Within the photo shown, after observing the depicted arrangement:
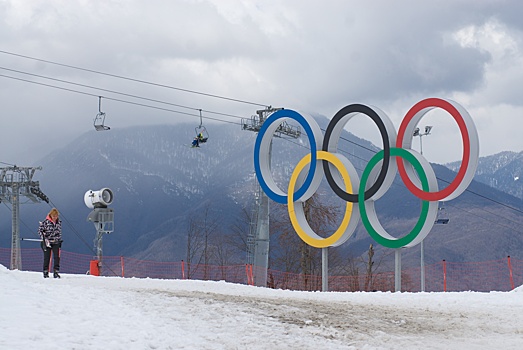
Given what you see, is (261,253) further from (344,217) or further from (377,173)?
(377,173)

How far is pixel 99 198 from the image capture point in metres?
35.5

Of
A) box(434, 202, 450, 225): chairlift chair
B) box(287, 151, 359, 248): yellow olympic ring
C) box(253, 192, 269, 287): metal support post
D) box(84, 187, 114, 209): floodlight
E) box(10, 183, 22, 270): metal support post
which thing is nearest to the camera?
box(287, 151, 359, 248): yellow olympic ring

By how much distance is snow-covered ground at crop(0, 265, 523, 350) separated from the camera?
10945 millimetres

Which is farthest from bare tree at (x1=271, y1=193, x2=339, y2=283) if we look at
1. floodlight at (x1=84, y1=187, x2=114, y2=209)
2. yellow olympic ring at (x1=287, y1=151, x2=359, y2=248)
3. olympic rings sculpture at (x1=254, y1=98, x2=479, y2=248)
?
olympic rings sculpture at (x1=254, y1=98, x2=479, y2=248)

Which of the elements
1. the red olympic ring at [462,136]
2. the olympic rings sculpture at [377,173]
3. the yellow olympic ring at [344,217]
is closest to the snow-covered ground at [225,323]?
the red olympic ring at [462,136]

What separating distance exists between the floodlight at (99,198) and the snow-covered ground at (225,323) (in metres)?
19.7

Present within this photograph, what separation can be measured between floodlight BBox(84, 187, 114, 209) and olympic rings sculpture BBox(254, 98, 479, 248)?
10019mm

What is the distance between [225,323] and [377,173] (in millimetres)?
13957

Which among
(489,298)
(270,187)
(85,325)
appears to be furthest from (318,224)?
(85,325)

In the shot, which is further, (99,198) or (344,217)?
(99,198)

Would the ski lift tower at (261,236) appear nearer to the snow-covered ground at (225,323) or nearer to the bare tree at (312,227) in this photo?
the bare tree at (312,227)

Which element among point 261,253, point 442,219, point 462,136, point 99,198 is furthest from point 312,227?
point 462,136

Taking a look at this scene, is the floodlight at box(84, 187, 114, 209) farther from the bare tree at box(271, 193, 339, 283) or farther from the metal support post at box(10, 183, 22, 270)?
the bare tree at box(271, 193, 339, 283)

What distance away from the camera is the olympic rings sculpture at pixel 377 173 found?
77.6 feet
